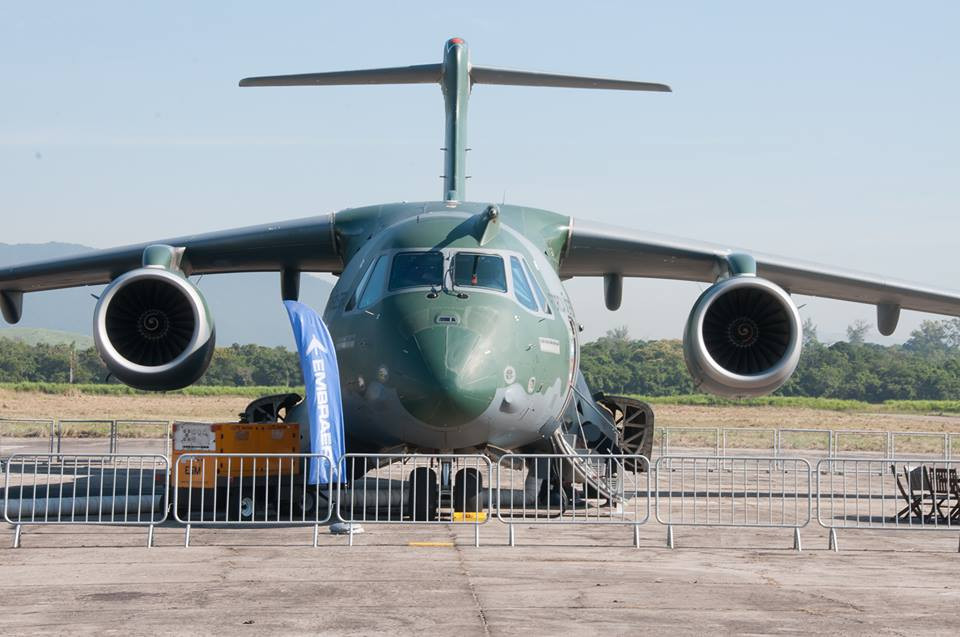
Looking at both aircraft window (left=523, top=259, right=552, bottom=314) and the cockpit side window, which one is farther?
aircraft window (left=523, top=259, right=552, bottom=314)

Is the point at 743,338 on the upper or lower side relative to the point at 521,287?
lower

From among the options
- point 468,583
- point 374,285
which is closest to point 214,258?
point 374,285

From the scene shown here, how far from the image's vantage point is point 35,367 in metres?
86.5

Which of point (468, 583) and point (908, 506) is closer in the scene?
point (468, 583)

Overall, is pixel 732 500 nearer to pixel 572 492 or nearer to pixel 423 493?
pixel 572 492

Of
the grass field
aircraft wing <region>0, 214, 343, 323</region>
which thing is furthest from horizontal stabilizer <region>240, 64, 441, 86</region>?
the grass field

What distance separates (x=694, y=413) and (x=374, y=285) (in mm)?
44463

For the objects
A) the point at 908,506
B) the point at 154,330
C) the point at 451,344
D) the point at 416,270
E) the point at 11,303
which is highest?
the point at 11,303

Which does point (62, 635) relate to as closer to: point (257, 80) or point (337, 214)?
point (337, 214)

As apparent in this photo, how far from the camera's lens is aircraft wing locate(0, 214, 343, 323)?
54.6 feet

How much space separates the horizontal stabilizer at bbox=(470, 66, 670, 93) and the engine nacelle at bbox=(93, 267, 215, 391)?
18.9 feet

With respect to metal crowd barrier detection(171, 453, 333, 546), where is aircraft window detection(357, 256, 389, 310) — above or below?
above

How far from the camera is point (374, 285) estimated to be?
44.0ft

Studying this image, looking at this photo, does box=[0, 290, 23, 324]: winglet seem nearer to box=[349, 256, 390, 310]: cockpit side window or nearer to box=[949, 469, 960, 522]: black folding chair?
box=[349, 256, 390, 310]: cockpit side window
